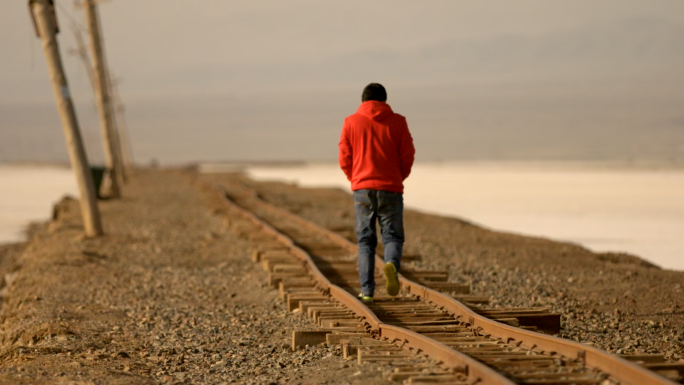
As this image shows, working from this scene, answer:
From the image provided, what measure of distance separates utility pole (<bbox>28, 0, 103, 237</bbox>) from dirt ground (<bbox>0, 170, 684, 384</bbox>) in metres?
0.64

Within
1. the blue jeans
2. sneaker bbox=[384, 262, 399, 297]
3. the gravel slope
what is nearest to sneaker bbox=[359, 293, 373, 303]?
the blue jeans

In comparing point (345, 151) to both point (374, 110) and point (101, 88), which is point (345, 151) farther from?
point (101, 88)

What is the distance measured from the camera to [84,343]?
861 cm

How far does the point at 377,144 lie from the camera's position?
8953 millimetres

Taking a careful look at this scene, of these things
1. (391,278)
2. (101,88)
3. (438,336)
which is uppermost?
(101,88)

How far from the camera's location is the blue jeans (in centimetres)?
902

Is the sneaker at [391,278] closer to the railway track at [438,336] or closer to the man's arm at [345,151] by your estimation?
the railway track at [438,336]

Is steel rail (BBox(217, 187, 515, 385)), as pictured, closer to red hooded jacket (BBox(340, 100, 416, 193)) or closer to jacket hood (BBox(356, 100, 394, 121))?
red hooded jacket (BBox(340, 100, 416, 193))

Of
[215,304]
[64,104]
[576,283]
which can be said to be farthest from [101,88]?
[576,283]

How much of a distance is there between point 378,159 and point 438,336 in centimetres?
212

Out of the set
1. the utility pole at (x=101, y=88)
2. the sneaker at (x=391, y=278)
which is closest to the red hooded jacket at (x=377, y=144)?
the sneaker at (x=391, y=278)

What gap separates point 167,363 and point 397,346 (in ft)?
6.23

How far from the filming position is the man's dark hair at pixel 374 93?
29.6 ft

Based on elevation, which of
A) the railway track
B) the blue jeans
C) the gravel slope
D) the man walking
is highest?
the man walking
